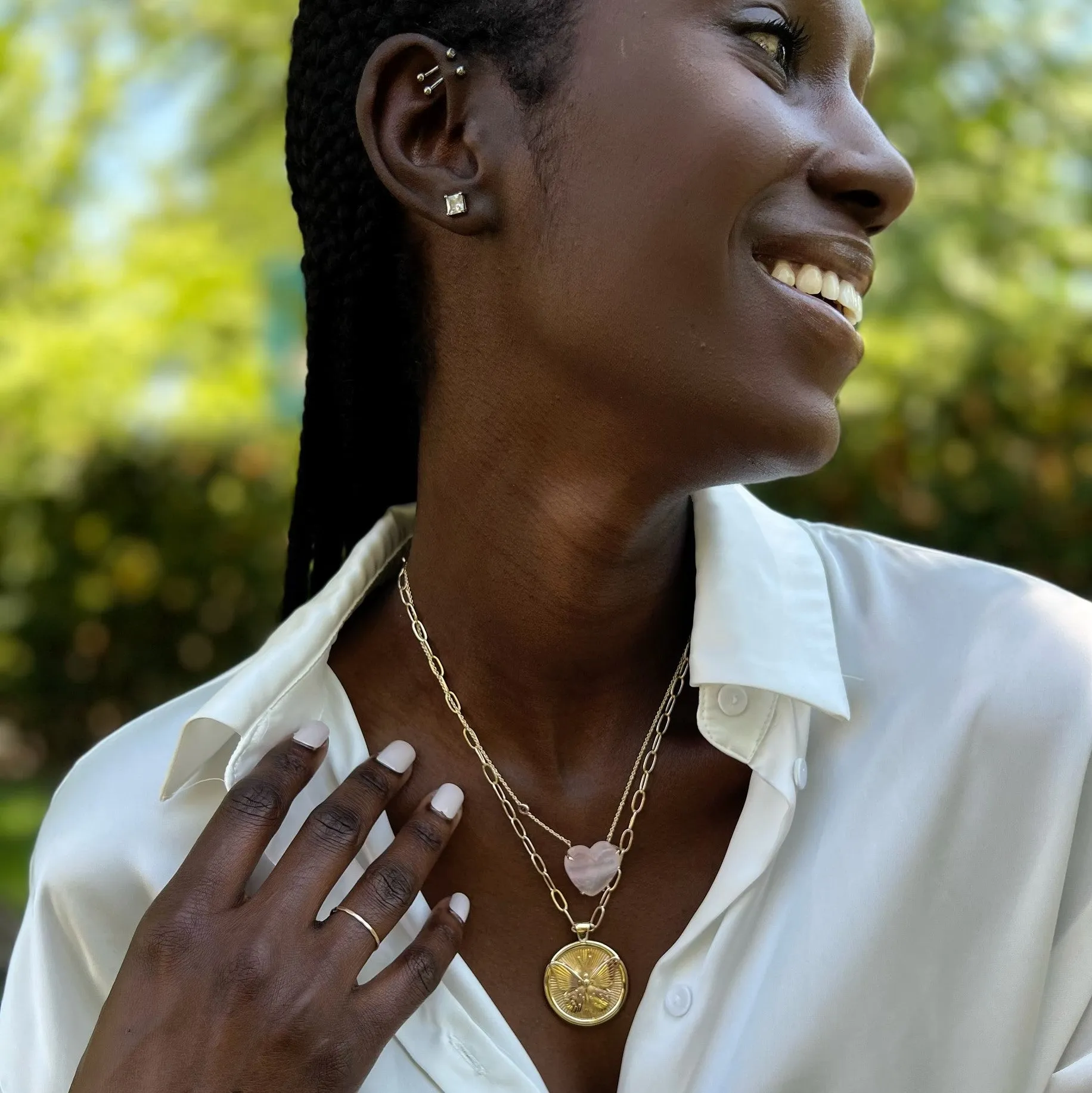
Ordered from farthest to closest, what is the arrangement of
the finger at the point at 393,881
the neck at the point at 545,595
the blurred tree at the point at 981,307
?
the blurred tree at the point at 981,307
the neck at the point at 545,595
the finger at the point at 393,881

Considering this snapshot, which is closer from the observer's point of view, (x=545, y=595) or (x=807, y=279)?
(x=807, y=279)

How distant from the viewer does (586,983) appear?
216 centimetres

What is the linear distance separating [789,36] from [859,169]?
0.23 metres

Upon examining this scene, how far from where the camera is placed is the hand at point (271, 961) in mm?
1928

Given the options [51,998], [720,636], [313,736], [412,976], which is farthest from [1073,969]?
[51,998]

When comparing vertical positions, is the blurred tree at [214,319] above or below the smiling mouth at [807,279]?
below

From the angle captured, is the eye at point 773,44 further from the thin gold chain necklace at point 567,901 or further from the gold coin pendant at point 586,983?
the gold coin pendant at point 586,983

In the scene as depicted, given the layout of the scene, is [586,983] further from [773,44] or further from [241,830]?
[773,44]

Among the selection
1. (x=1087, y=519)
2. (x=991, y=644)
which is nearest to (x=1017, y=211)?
(x=1087, y=519)

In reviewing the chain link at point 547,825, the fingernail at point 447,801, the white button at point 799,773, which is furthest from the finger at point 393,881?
the white button at point 799,773

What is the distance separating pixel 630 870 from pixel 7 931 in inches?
129

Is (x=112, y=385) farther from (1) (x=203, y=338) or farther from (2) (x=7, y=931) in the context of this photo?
(2) (x=7, y=931)

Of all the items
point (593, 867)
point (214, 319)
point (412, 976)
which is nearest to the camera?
point (412, 976)

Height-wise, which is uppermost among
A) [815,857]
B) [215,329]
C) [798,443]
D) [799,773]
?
[798,443]
